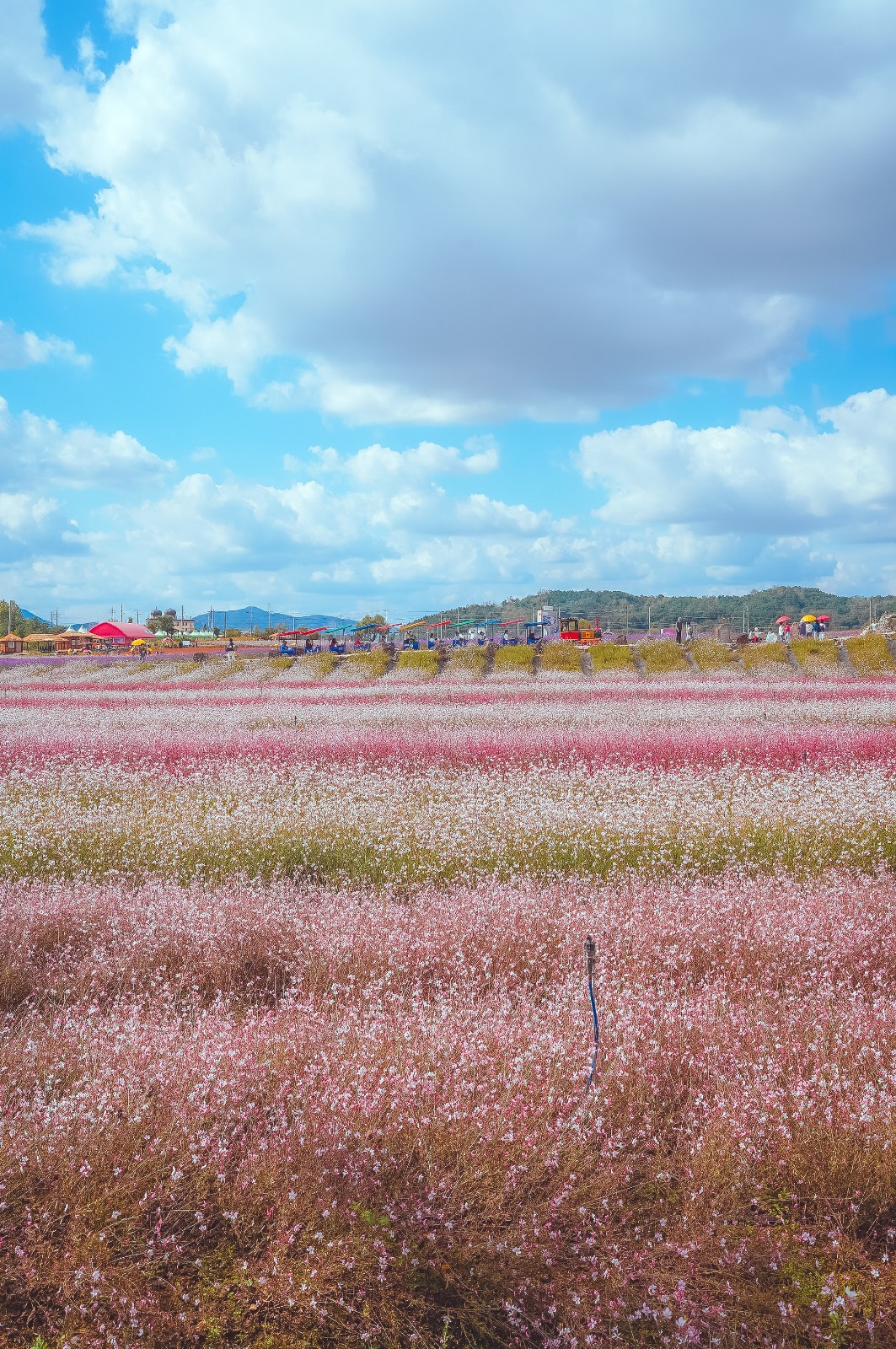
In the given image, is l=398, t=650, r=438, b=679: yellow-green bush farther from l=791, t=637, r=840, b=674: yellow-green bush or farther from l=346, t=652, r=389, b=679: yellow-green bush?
l=791, t=637, r=840, b=674: yellow-green bush

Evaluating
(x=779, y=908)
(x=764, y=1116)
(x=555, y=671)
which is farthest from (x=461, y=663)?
(x=764, y=1116)

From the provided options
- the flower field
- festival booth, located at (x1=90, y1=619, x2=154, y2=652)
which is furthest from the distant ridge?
the flower field

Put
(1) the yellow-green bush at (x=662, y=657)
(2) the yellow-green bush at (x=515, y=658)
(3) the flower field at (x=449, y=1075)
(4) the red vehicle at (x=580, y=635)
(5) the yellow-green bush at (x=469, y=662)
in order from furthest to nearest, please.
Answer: (4) the red vehicle at (x=580, y=635) < (2) the yellow-green bush at (x=515, y=658) < (1) the yellow-green bush at (x=662, y=657) < (5) the yellow-green bush at (x=469, y=662) < (3) the flower field at (x=449, y=1075)

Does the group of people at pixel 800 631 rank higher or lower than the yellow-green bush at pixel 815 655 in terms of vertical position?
higher

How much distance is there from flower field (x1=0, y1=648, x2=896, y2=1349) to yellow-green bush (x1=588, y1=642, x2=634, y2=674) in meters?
29.8

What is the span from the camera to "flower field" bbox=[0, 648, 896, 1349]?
290cm

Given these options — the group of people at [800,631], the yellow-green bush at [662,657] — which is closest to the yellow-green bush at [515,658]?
the yellow-green bush at [662,657]

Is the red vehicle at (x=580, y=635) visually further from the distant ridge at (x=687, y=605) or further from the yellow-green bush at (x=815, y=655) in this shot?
the distant ridge at (x=687, y=605)

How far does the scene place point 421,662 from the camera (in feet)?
136

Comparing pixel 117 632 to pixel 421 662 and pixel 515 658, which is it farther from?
pixel 515 658

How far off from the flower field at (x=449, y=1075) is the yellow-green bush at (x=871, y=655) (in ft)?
95.6

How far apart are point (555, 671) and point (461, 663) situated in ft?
16.3

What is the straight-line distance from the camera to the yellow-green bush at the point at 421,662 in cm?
3906

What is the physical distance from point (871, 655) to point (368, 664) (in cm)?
2344
